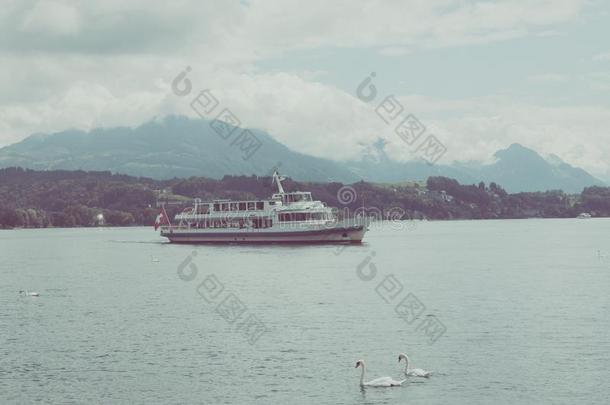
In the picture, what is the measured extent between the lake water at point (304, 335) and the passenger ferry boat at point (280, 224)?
45774 mm

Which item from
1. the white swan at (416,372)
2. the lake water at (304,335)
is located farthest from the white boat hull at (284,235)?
the white swan at (416,372)

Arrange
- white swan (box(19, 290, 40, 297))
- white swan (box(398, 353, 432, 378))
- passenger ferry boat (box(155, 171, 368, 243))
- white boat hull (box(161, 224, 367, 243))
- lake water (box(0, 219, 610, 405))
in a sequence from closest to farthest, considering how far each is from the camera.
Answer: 1. lake water (box(0, 219, 610, 405))
2. white swan (box(398, 353, 432, 378))
3. white swan (box(19, 290, 40, 297))
4. white boat hull (box(161, 224, 367, 243))
5. passenger ferry boat (box(155, 171, 368, 243))

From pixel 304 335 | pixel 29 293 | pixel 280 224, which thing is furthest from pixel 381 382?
pixel 280 224

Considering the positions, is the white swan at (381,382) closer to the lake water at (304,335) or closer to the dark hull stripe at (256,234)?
the lake water at (304,335)

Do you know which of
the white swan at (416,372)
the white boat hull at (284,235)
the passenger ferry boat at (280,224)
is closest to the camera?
the white swan at (416,372)

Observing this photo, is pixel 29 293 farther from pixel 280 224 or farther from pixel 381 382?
pixel 280 224

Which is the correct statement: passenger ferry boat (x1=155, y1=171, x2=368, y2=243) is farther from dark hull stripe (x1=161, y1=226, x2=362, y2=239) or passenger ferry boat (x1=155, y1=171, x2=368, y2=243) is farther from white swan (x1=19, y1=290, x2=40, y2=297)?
white swan (x1=19, y1=290, x2=40, y2=297)

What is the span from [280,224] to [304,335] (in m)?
105

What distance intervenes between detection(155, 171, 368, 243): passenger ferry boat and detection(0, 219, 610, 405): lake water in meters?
45.8

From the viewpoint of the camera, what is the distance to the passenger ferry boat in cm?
15550

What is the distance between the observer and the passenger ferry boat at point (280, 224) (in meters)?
156

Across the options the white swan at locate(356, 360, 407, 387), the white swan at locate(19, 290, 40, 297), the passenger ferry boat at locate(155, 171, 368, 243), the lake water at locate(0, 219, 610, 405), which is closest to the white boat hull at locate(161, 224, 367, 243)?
the passenger ferry boat at locate(155, 171, 368, 243)

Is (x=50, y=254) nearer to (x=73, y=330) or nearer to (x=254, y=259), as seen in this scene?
(x=254, y=259)

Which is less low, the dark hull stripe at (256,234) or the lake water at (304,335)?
the dark hull stripe at (256,234)
